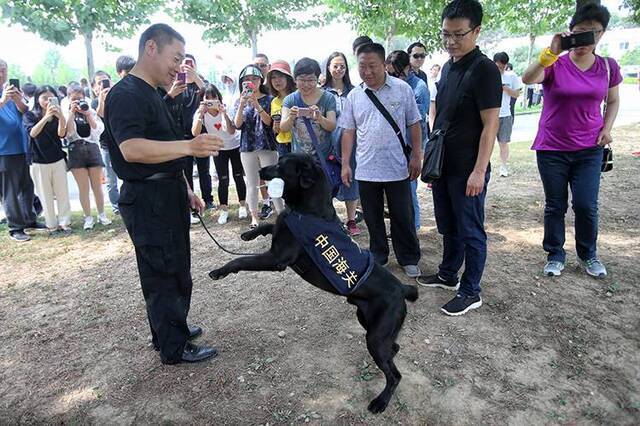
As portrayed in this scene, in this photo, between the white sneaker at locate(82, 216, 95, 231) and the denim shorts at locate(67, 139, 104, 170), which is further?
the white sneaker at locate(82, 216, 95, 231)

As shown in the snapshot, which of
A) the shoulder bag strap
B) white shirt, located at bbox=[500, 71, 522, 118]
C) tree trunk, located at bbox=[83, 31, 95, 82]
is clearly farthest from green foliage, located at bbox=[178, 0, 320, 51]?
the shoulder bag strap

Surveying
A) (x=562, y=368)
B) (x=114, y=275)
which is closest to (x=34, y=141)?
(x=114, y=275)

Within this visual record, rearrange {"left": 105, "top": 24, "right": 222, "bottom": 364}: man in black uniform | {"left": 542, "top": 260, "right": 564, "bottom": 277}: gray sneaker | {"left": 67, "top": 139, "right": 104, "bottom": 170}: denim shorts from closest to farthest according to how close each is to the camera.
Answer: {"left": 105, "top": 24, "right": 222, "bottom": 364}: man in black uniform, {"left": 542, "top": 260, "right": 564, "bottom": 277}: gray sneaker, {"left": 67, "top": 139, "right": 104, "bottom": 170}: denim shorts

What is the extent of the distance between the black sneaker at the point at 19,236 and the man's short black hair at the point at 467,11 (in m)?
5.92

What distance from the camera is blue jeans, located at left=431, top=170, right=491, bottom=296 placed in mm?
3344

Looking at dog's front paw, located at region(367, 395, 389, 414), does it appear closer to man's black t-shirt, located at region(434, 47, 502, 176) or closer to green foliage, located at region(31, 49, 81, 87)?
man's black t-shirt, located at region(434, 47, 502, 176)

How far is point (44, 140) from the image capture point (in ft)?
19.0

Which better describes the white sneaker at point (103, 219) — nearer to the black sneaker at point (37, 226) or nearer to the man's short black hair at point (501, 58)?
the black sneaker at point (37, 226)

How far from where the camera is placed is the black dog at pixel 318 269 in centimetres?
253

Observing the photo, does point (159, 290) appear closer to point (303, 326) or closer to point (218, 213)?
point (303, 326)

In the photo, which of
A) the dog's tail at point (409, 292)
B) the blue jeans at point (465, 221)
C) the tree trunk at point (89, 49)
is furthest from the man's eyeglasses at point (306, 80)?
the tree trunk at point (89, 49)

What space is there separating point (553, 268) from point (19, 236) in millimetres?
6571

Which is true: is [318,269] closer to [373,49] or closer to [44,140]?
[373,49]

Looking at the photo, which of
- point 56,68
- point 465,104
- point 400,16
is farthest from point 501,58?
point 56,68
